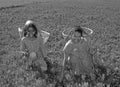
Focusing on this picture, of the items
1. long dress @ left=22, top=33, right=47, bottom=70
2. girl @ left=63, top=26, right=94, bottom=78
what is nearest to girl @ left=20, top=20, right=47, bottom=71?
long dress @ left=22, top=33, right=47, bottom=70

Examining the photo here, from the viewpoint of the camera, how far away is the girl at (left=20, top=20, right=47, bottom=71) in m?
8.23

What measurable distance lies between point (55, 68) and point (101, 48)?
3536mm

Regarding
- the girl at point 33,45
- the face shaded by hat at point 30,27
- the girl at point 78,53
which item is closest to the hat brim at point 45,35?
the girl at point 33,45

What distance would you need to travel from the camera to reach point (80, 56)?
25.2 ft

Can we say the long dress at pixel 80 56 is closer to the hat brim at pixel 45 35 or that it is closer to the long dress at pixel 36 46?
the long dress at pixel 36 46

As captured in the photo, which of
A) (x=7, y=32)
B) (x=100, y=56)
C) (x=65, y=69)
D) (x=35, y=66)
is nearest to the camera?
(x=65, y=69)

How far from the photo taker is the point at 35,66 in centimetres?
822

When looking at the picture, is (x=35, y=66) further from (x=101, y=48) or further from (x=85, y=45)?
(x=101, y=48)

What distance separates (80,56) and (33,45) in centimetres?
180

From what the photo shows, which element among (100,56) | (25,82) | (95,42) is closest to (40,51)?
(25,82)

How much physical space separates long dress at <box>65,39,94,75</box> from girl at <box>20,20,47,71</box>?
1103 mm

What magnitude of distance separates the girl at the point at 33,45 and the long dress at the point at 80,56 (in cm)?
110

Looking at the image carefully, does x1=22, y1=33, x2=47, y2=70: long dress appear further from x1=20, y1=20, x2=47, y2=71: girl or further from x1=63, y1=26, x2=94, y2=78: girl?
x1=63, y1=26, x2=94, y2=78: girl

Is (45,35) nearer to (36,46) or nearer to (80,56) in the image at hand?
(36,46)
